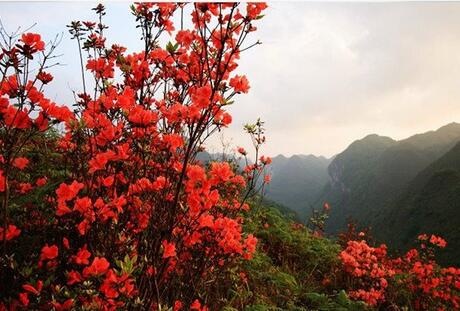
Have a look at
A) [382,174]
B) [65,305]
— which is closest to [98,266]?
[65,305]

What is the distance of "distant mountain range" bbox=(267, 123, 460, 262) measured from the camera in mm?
59062

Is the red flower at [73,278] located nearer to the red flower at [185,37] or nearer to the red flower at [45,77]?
the red flower at [45,77]

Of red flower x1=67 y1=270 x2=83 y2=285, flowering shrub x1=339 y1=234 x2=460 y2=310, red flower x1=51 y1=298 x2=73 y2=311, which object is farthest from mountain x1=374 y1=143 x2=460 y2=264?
red flower x1=51 y1=298 x2=73 y2=311

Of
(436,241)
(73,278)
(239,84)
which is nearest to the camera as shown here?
(73,278)

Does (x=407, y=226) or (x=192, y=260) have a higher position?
(x=192, y=260)

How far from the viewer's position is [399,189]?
9881 cm

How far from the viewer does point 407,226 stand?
6400cm

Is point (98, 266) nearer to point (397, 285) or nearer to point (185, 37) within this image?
point (185, 37)

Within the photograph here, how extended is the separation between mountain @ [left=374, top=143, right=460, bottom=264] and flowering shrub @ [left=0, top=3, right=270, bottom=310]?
51.5m

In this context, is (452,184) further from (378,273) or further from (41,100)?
(41,100)

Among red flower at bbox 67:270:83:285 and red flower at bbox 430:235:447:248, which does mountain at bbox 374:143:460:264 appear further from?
red flower at bbox 67:270:83:285

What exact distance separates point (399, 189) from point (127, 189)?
357 feet

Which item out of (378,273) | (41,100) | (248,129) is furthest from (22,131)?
(378,273)

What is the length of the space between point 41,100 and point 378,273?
5.60m
